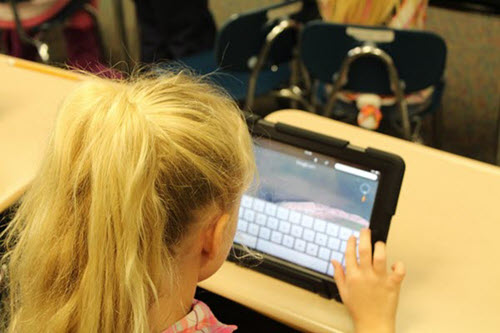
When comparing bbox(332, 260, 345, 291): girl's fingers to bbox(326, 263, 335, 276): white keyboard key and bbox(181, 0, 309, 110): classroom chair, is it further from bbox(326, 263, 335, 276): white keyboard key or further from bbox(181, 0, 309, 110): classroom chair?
bbox(181, 0, 309, 110): classroom chair

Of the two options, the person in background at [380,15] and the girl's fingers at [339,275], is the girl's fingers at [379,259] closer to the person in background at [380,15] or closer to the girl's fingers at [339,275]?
the girl's fingers at [339,275]

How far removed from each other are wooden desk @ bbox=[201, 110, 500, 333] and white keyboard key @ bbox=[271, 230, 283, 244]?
7 centimetres

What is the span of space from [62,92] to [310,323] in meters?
0.85

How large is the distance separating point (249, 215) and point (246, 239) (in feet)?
0.14

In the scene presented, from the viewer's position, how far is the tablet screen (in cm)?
87

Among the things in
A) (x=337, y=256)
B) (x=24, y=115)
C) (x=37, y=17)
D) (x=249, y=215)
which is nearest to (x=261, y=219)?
(x=249, y=215)

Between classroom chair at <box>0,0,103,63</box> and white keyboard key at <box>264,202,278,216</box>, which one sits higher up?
white keyboard key at <box>264,202,278,216</box>

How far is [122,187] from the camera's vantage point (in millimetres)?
594

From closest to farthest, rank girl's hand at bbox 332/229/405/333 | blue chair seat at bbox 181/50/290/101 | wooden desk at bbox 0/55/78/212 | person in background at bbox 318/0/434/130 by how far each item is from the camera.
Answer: girl's hand at bbox 332/229/405/333
wooden desk at bbox 0/55/78/212
person in background at bbox 318/0/434/130
blue chair seat at bbox 181/50/290/101

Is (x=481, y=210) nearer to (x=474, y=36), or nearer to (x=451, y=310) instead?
(x=451, y=310)

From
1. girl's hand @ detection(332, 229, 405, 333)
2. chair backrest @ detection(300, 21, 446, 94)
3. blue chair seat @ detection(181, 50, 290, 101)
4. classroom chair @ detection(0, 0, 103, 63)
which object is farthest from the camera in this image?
classroom chair @ detection(0, 0, 103, 63)

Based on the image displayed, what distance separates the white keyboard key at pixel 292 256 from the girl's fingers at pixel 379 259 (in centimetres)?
9

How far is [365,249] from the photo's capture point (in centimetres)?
84

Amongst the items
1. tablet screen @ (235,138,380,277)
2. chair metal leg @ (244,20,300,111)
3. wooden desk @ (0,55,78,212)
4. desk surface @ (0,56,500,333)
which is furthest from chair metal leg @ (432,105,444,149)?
tablet screen @ (235,138,380,277)
